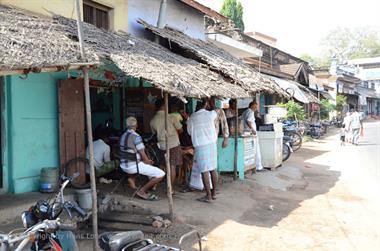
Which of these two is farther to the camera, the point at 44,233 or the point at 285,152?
the point at 285,152

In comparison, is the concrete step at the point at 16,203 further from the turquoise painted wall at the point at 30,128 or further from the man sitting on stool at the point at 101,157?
the man sitting on stool at the point at 101,157

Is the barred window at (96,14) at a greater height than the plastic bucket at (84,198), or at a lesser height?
greater

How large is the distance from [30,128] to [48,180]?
880 millimetres

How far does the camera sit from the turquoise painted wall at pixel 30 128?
611cm

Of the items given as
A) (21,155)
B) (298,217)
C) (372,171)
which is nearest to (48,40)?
(21,155)

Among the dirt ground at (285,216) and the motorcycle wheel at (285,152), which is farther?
the motorcycle wheel at (285,152)

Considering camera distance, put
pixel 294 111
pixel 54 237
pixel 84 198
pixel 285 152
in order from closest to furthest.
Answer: pixel 54 237 → pixel 84 198 → pixel 285 152 → pixel 294 111

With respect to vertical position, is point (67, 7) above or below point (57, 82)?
above

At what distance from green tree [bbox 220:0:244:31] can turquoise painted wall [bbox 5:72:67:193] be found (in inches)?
924

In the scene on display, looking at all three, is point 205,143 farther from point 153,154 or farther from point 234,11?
point 234,11

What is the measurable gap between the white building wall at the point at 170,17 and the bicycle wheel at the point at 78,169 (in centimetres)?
339

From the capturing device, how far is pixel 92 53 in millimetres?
4930

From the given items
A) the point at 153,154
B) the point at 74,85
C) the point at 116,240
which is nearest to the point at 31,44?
the point at 74,85

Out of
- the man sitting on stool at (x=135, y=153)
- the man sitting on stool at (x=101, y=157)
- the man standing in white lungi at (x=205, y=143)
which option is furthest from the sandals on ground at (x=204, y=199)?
the man sitting on stool at (x=101, y=157)
